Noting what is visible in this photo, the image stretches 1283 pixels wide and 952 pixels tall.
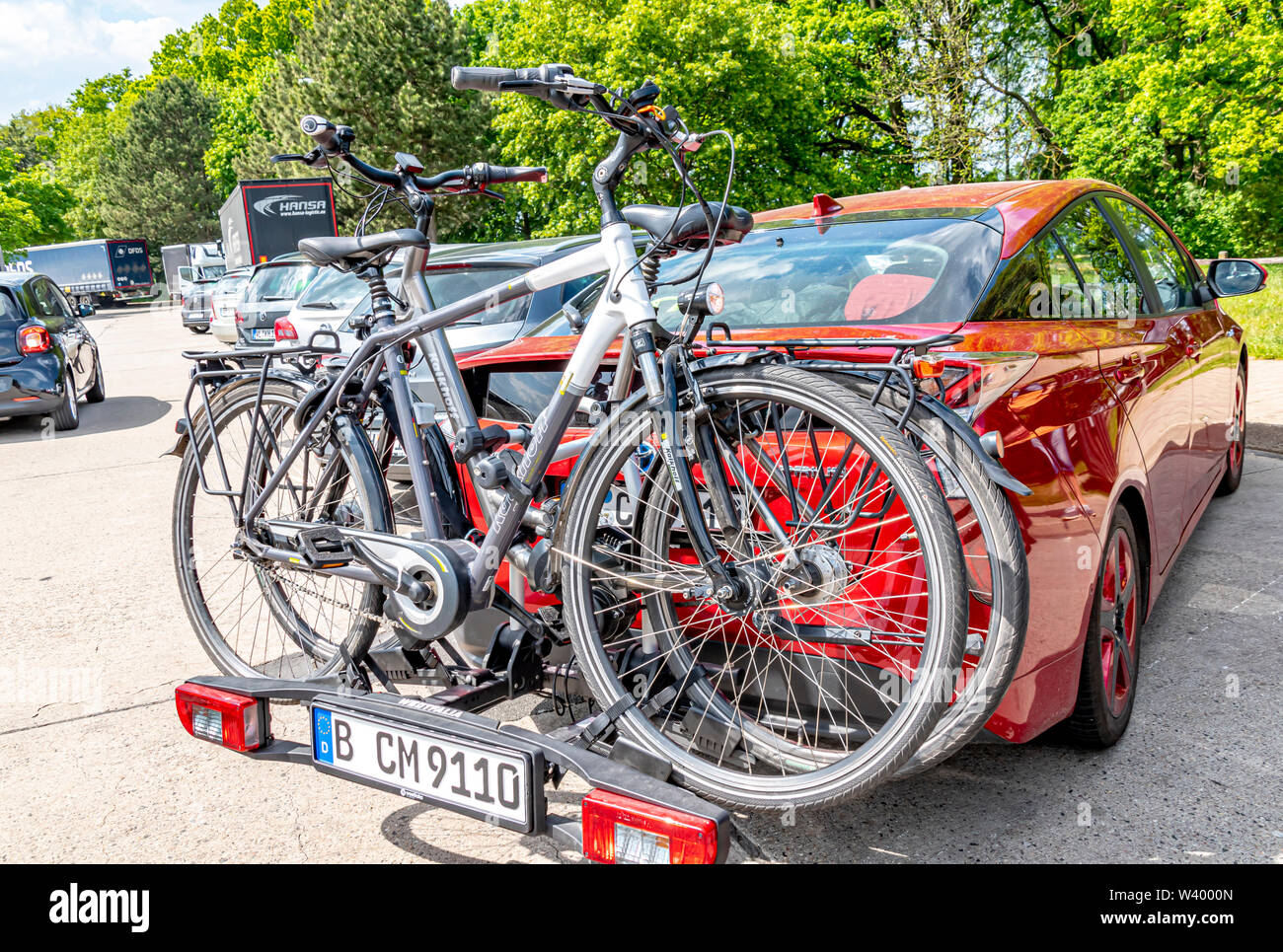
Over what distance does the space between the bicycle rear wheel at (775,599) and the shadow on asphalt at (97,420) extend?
8143mm

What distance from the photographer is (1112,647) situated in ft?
9.23

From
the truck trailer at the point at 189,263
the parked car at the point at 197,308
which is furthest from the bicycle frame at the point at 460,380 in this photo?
the truck trailer at the point at 189,263

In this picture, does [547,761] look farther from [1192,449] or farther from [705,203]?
[1192,449]

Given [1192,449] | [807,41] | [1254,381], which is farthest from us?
[807,41]

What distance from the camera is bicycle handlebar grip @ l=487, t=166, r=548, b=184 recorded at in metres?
2.83

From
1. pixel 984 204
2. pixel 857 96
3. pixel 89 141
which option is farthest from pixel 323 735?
pixel 89 141

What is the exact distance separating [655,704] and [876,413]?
2.97 ft

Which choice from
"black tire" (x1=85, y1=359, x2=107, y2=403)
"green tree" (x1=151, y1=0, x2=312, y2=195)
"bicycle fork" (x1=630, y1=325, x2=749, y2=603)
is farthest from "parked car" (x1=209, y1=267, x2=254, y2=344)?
"green tree" (x1=151, y1=0, x2=312, y2=195)

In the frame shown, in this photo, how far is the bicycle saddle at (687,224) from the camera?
2.45 meters

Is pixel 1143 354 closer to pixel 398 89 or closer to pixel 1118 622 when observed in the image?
pixel 1118 622

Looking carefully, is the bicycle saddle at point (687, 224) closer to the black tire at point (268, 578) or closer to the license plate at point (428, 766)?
the black tire at point (268, 578)

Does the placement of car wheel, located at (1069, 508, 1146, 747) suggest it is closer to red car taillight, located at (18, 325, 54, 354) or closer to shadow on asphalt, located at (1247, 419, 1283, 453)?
shadow on asphalt, located at (1247, 419, 1283, 453)
